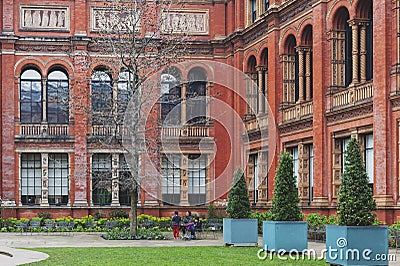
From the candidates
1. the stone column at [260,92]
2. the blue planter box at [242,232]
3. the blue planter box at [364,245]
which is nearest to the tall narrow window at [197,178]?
the stone column at [260,92]

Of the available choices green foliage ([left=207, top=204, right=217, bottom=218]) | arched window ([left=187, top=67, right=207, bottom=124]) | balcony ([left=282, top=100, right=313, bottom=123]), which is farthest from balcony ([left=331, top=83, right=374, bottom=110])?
arched window ([left=187, top=67, right=207, bottom=124])

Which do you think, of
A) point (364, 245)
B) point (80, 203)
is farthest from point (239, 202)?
point (80, 203)

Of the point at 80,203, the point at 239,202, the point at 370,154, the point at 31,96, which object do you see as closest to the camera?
the point at 239,202

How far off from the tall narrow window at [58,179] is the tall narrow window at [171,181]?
5.88m

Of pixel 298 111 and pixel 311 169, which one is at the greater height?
pixel 298 111

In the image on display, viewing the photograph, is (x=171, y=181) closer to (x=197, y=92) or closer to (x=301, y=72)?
(x=197, y=92)

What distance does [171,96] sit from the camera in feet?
151

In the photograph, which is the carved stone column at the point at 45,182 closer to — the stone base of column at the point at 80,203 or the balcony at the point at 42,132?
the balcony at the point at 42,132

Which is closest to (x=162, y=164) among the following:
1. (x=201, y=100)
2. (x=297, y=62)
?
(x=201, y=100)

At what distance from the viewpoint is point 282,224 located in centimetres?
2350

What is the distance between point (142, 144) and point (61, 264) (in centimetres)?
1604

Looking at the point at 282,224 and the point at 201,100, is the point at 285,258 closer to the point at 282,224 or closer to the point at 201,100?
the point at 282,224

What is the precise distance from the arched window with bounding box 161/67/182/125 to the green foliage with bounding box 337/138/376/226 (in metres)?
27.3

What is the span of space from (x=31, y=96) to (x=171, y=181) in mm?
9991
